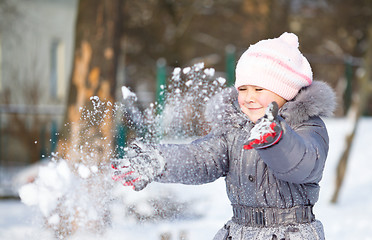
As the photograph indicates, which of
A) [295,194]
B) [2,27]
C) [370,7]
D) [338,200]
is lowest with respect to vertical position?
[295,194]

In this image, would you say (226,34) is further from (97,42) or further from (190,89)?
(190,89)

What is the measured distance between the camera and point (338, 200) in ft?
27.9

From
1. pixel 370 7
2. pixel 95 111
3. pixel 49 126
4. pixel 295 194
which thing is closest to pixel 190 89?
pixel 95 111

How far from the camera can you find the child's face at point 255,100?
240 centimetres

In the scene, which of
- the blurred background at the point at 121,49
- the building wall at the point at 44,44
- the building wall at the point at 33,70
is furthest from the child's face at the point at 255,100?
the building wall at the point at 44,44

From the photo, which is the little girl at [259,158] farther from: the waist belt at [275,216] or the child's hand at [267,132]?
the child's hand at [267,132]

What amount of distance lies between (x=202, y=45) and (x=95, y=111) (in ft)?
78.0

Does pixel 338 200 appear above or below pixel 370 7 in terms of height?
below

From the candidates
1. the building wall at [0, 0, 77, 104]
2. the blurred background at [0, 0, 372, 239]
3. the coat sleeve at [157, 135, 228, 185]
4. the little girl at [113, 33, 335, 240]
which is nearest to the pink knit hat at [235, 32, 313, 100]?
the little girl at [113, 33, 335, 240]

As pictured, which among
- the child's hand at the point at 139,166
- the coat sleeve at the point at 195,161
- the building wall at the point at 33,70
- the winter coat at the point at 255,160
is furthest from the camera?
the building wall at the point at 33,70

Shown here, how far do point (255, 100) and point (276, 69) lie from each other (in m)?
0.15

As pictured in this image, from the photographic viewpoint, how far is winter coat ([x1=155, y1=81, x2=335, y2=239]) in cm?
227

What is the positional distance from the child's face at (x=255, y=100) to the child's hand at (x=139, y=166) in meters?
0.41

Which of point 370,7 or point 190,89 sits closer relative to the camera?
point 190,89
